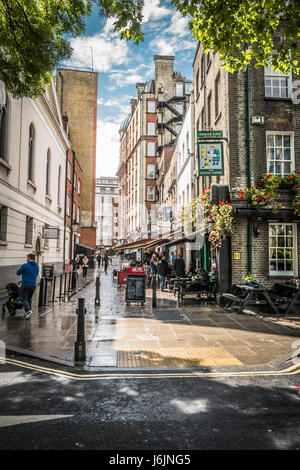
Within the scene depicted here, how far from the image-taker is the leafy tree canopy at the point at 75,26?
6.09 m

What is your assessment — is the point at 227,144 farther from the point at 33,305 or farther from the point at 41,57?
the point at 33,305

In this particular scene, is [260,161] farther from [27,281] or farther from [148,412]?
[148,412]

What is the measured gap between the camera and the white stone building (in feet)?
43.4

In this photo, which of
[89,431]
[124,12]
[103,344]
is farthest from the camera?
[103,344]

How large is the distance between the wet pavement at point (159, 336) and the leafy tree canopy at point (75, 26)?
17.5ft

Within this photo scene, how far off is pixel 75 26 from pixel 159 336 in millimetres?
6526

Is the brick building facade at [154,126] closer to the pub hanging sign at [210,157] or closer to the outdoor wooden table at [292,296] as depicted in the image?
the pub hanging sign at [210,157]

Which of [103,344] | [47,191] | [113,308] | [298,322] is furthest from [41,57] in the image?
[47,191]

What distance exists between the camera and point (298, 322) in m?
9.05

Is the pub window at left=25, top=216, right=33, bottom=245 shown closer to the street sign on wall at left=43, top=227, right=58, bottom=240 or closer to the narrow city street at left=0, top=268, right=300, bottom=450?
the street sign on wall at left=43, top=227, right=58, bottom=240

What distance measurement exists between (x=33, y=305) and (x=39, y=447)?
923cm

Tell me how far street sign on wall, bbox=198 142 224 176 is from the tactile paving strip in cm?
730

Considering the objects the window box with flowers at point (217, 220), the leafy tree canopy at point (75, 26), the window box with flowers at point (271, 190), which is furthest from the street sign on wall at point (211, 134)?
the leafy tree canopy at point (75, 26)

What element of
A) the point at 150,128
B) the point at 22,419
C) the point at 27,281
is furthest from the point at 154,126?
the point at 22,419
